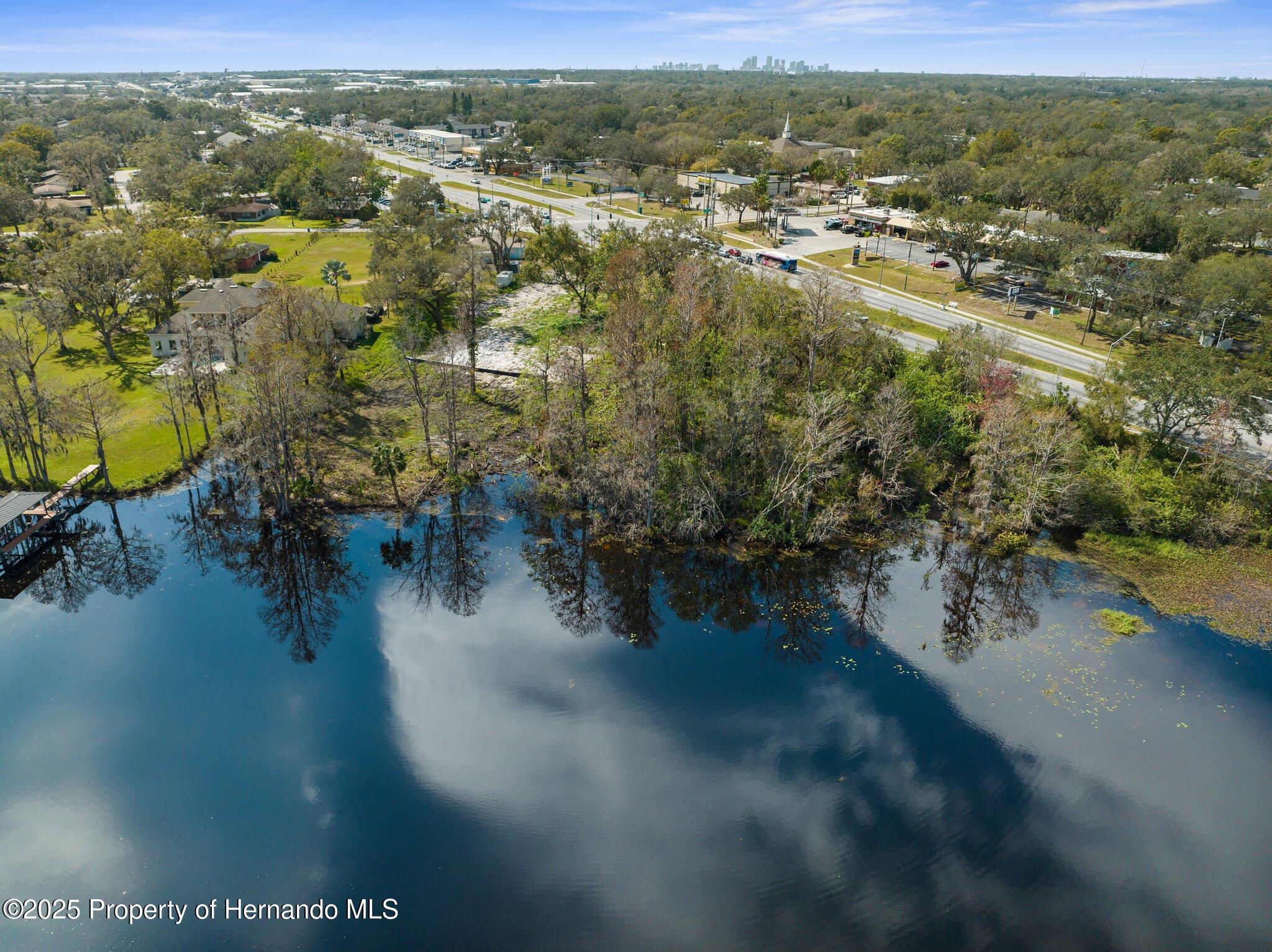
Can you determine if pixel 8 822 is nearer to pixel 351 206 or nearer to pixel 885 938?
pixel 885 938

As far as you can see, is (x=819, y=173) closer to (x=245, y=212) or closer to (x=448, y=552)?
(x=245, y=212)

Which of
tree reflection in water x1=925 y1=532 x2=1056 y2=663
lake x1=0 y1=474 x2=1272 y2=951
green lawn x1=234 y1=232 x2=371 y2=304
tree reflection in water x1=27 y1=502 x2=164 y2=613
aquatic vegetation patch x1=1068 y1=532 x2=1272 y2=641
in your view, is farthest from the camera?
green lawn x1=234 y1=232 x2=371 y2=304

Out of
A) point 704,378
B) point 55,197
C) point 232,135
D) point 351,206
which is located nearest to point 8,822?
point 704,378

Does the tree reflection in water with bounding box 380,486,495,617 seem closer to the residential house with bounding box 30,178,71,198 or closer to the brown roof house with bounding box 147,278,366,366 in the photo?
the brown roof house with bounding box 147,278,366,366

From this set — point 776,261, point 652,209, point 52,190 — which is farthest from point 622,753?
point 52,190

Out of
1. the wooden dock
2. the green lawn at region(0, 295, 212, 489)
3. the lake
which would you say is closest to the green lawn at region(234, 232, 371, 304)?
the green lawn at region(0, 295, 212, 489)

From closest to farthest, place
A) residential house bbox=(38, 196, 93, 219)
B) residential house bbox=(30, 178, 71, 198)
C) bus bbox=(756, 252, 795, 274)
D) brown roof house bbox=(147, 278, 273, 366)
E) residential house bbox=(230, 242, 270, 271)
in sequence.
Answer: brown roof house bbox=(147, 278, 273, 366) → bus bbox=(756, 252, 795, 274) → residential house bbox=(230, 242, 270, 271) → residential house bbox=(38, 196, 93, 219) → residential house bbox=(30, 178, 71, 198)
